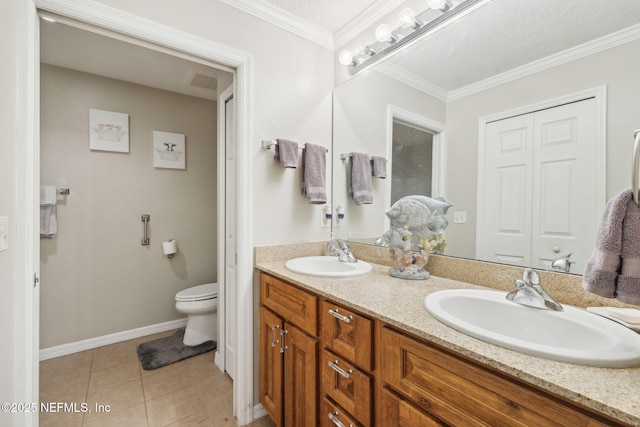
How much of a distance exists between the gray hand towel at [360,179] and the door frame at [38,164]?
689 mm

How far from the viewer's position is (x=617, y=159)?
89 cm

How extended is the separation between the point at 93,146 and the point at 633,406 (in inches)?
125

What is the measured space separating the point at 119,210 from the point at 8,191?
1.63 m

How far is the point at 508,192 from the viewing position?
1.14 m

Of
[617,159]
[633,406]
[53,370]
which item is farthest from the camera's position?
[53,370]

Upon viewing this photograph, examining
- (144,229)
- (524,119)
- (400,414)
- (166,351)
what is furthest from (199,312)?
(524,119)

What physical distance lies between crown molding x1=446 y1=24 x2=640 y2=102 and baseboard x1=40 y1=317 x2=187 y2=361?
9.86 feet

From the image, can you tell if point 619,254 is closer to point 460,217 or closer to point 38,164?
point 460,217

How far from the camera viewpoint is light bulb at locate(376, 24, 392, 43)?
1.52 metres

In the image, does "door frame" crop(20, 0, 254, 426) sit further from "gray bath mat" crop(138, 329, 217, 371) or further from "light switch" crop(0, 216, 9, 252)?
"gray bath mat" crop(138, 329, 217, 371)

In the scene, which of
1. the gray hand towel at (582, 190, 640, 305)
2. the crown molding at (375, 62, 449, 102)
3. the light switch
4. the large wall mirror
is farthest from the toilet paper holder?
the gray hand towel at (582, 190, 640, 305)

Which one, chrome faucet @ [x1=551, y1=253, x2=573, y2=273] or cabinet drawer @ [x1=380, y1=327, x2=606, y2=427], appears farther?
chrome faucet @ [x1=551, y1=253, x2=573, y2=273]

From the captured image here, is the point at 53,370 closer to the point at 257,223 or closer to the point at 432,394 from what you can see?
the point at 257,223

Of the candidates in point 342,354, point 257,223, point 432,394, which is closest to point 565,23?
point 432,394
